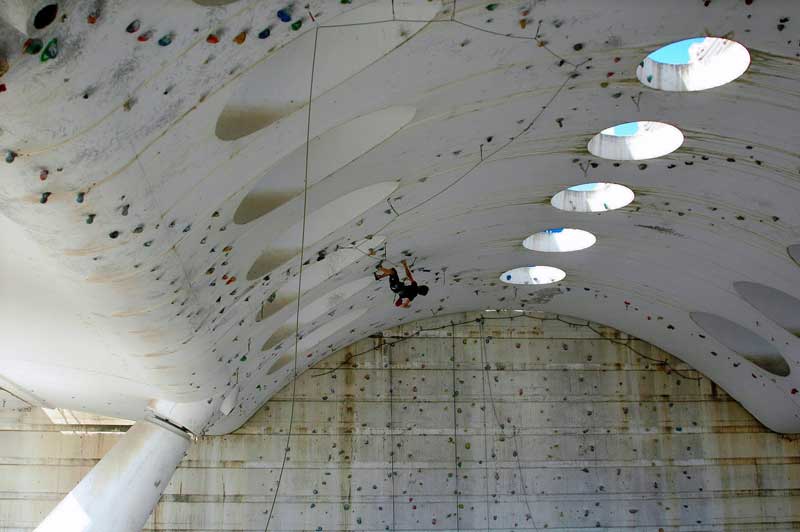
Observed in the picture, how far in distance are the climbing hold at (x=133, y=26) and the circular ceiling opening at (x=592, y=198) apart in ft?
26.1

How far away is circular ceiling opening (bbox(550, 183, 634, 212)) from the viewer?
1152 cm

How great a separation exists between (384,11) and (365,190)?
365cm

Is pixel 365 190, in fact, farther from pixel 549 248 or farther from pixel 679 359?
pixel 679 359

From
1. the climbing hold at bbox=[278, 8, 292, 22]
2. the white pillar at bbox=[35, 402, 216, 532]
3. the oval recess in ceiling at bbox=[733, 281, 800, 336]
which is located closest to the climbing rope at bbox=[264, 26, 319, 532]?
the climbing hold at bbox=[278, 8, 292, 22]

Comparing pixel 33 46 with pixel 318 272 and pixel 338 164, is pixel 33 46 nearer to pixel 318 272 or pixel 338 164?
pixel 338 164

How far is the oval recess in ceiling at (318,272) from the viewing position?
10828 mm

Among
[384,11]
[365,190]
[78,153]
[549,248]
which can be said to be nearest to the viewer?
[78,153]

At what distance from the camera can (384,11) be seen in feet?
19.3

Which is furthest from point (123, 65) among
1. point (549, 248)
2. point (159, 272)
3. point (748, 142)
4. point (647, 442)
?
point (647, 442)

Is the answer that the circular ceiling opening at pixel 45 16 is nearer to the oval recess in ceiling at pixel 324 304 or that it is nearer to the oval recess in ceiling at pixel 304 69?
the oval recess in ceiling at pixel 304 69

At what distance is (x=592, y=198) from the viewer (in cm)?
1167

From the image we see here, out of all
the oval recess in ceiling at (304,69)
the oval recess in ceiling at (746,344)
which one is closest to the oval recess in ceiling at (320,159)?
the oval recess in ceiling at (304,69)

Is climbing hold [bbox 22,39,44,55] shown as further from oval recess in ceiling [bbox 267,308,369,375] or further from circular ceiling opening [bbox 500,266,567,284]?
circular ceiling opening [bbox 500,266,567,284]

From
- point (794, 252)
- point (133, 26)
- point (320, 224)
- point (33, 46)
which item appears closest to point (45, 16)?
point (33, 46)
